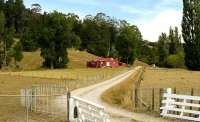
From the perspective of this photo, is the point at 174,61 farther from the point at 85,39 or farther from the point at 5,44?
the point at 5,44

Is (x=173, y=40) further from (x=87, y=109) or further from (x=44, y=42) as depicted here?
(x=87, y=109)

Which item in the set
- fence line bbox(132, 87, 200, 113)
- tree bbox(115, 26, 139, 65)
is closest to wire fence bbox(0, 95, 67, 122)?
fence line bbox(132, 87, 200, 113)

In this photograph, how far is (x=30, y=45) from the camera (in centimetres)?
12131

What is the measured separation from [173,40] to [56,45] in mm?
46272

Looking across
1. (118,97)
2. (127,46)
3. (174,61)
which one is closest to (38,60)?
(127,46)

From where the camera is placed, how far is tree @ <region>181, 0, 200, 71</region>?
267 ft

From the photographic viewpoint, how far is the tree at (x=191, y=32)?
267 ft

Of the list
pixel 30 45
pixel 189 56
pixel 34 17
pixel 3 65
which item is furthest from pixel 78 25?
pixel 189 56

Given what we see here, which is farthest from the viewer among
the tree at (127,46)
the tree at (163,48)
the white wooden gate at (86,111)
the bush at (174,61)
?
the tree at (127,46)

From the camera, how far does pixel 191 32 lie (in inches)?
3319

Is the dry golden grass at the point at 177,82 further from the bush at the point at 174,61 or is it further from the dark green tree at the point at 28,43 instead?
the dark green tree at the point at 28,43

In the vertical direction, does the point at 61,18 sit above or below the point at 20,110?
above

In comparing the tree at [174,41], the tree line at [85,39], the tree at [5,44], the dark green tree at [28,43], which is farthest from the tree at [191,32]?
the dark green tree at [28,43]

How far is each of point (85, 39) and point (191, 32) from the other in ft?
237
